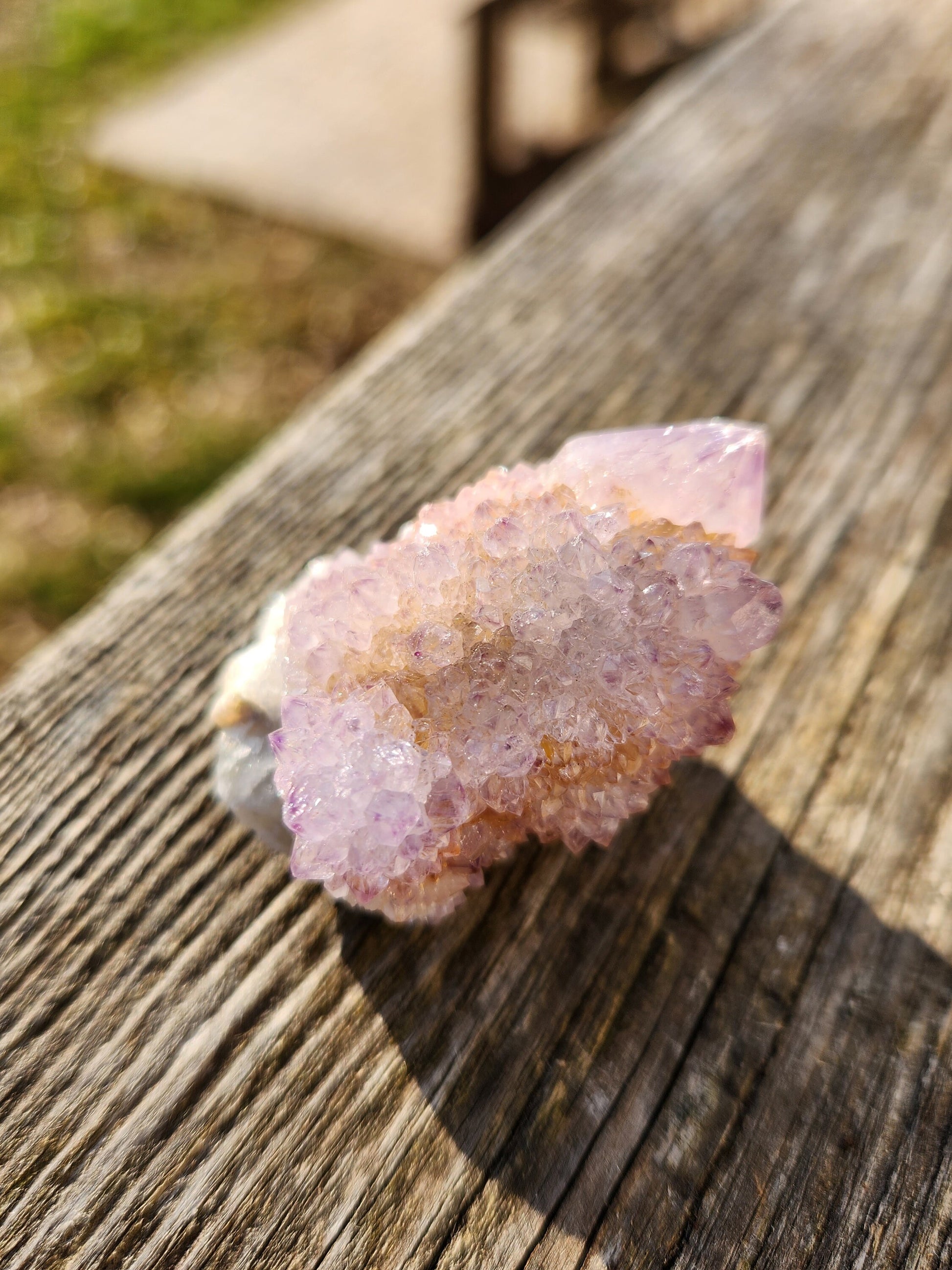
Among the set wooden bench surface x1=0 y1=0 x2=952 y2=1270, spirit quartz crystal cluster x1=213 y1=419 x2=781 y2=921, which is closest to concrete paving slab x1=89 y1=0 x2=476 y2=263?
wooden bench surface x1=0 y1=0 x2=952 y2=1270

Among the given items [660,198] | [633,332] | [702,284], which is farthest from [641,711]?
[660,198]

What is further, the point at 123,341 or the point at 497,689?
the point at 123,341

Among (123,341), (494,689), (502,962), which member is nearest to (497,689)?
(494,689)

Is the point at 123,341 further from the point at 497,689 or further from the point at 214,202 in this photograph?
the point at 497,689

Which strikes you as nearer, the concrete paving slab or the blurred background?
the blurred background

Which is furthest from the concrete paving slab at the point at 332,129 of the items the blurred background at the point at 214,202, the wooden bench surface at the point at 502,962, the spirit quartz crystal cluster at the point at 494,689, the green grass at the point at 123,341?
the spirit quartz crystal cluster at the point at 494,689

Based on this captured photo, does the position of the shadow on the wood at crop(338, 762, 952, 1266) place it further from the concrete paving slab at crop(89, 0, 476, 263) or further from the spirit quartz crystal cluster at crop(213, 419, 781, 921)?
the concrete paving slab at crop(89, 0, 476, 263)
